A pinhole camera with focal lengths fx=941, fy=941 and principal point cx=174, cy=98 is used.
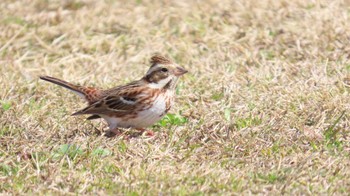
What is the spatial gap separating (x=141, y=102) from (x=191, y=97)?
1121mm

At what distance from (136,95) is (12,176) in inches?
61.9

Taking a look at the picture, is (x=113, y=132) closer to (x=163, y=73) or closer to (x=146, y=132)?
(x=146, y=132)

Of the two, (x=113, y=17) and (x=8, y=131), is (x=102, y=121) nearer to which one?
(x=8, y=131)

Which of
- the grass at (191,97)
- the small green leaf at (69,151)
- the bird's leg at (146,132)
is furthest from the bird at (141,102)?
the small green leaf at (69,151)

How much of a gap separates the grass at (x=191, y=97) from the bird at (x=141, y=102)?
0.62ft

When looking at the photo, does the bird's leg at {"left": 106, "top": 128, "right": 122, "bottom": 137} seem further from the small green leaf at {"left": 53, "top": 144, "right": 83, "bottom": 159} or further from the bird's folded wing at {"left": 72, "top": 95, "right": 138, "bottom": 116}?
the small green leaf at {"left": 53, "top": 144, "right": 83, "bottom": 159}

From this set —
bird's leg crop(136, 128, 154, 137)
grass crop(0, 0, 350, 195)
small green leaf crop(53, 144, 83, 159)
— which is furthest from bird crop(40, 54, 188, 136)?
small green leaf crop(53, 144, 83, 159)

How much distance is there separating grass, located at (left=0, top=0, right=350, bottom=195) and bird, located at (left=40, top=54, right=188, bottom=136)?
0.62 ft

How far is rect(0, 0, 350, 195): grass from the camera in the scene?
712 cm

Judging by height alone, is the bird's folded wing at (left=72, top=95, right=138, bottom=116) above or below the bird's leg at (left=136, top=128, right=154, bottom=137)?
above

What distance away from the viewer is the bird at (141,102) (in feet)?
26.9

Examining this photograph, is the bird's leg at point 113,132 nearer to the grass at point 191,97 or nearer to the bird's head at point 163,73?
the grass at point 191,97

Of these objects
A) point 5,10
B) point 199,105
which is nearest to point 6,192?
point 199,105

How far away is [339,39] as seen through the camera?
10719mm
